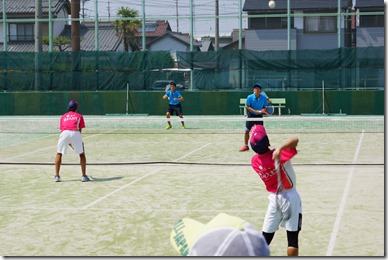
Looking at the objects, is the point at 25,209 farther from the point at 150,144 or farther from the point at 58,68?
the point at 58,68

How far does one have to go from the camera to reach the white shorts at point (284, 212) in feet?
22.3

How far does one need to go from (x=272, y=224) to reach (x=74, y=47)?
27946 millimetres

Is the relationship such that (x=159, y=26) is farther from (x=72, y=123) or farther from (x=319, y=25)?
(x=72, y=123)

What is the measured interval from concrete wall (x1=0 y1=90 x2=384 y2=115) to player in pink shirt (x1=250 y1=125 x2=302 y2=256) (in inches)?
916

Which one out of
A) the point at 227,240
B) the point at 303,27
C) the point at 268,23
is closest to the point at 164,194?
the point at 227,240

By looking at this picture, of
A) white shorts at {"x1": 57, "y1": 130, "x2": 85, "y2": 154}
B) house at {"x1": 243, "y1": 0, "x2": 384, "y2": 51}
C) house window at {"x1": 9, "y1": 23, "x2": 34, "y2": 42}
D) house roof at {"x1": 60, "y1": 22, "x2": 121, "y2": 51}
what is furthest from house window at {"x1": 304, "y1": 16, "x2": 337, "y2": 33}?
white shorts at {"x1": 57, "y1": 130, "x2": 85, "y2": 154}

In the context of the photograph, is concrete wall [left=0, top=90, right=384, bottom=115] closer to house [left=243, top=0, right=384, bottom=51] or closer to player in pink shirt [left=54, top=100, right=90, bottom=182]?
house [left=243, top=0, right=384, bottom=51]

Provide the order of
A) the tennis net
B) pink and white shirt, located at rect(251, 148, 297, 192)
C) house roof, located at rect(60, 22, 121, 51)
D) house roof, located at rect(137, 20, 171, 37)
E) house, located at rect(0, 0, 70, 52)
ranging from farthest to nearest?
house, located at rect(0, 0, 70, 52) → house roof, located at rect(60, 22, 121, 51) → house roof, located at rect(137, 20, 171, 37) → the tennis net → pink and white shirt, located at rect(251, 148, 297, 192)

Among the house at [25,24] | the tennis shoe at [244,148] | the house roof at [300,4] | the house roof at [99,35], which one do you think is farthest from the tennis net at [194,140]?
the house roof at [300,4]

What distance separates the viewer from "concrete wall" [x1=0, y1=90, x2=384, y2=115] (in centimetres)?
2959

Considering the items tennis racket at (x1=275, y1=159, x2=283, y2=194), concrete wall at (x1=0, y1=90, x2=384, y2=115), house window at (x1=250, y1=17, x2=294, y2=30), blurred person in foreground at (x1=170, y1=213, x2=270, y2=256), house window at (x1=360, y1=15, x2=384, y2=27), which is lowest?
tennis racket at (x1=275, y1=159, x2=283, y2=194)

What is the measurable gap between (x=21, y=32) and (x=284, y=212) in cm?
4502

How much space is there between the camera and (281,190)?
6.85m

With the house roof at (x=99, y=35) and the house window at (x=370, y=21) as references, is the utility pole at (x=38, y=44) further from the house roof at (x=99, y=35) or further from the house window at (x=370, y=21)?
the house window at (x=370, y=21)
